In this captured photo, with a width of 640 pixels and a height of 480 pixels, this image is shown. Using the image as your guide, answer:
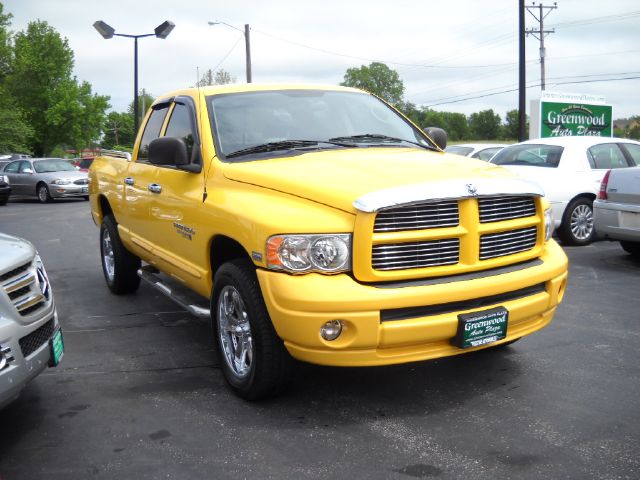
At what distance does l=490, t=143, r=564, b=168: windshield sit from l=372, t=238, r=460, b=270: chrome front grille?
7092 millimetres

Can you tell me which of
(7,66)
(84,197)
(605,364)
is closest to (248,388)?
(605,364)

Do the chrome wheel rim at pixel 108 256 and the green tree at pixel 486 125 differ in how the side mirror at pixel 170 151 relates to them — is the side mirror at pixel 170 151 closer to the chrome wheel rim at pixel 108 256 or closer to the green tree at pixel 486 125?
the chrome wheel rim at pixel 108 256

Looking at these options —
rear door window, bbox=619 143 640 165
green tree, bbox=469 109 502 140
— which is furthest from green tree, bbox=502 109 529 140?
rear door window, bbox=619 143 640 165

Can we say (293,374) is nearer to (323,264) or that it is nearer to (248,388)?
(248,388)

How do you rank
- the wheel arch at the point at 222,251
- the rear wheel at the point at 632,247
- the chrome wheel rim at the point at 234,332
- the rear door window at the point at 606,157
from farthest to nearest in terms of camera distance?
the rear door window at the point at 606,157 → the rear wheel at the point at 632,247 → the wheel arch at the point at 222,251 → the chrome wheel rim at the point at 234,332

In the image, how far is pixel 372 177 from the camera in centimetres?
379

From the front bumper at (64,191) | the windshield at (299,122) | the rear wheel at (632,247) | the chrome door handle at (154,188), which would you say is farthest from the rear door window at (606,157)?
the front bumper at (64,191)

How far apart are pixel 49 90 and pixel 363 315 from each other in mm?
62143

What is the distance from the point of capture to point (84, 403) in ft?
13.4

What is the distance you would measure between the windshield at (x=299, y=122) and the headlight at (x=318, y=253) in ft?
4.02

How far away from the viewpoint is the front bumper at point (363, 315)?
3.44m

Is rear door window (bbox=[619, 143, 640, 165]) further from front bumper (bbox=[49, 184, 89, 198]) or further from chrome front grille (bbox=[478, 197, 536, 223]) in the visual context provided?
front bumper (bbox=[49, 184, 89, 198])

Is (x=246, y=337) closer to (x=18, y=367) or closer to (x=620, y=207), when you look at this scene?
(x=18, y=367)

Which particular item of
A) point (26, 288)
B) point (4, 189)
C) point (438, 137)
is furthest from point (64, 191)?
point (26, 288)
